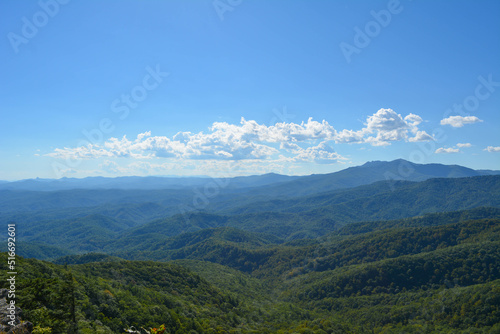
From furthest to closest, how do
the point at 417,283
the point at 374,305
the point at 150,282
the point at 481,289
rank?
the point at 417,283, the point at 374,305, the point at 481,289, the point at 150,282

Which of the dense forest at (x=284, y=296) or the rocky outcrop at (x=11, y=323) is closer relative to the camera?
the rocky outcrop at (x=11, y=323)

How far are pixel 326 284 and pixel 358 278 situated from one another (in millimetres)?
20289

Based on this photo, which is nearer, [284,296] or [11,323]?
[11,323]

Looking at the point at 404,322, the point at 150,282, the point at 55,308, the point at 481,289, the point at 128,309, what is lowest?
the point at 404,322

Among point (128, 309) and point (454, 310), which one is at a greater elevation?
point (128, 309)

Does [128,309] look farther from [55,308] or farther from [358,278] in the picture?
[358,278]

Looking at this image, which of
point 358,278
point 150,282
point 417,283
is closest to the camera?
point 150,282

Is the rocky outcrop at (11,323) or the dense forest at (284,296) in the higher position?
the rocky outcrop at (11,323)

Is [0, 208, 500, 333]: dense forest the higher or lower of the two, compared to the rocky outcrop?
lower

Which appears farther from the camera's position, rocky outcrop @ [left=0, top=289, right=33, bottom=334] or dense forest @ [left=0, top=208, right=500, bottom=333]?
dense forest @ [left=0, top=208, right=500, bottom=333]

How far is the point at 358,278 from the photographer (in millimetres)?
163000

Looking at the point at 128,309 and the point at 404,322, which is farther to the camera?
the point at 404,322

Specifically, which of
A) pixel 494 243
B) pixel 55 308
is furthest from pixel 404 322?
pixel 55 308

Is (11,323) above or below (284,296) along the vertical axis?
above
